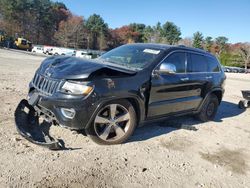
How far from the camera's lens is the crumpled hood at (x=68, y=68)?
4309 millimetres

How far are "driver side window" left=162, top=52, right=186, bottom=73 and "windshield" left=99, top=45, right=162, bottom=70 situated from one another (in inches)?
10.2

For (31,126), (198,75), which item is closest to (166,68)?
(198,75)

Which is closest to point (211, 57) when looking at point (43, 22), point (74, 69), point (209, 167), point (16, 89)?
point (209, 167)

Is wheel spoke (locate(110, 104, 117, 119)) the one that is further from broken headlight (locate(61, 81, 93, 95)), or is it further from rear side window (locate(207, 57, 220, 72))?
rear side window (locate(207, 57, 220, 72))

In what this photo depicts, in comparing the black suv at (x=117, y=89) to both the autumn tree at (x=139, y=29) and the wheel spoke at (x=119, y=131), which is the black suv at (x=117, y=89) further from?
the autumn tree at (x=139, y=29)

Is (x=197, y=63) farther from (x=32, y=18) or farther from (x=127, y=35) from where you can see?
(x=127, y=35)

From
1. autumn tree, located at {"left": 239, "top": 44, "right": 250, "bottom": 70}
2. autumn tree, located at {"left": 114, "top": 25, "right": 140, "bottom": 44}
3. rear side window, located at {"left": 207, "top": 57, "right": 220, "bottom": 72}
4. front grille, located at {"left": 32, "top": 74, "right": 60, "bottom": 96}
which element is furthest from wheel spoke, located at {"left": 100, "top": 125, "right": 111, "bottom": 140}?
autumn tree, located at {"left": 114, "top": 25, "right": 140, "bottom": 44}

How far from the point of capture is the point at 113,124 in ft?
15.6

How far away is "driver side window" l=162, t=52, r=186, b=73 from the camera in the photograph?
5655mm

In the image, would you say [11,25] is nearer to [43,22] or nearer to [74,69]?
[43,22]

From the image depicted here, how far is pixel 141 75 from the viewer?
4.98m

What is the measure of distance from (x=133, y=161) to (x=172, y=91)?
6.13ft

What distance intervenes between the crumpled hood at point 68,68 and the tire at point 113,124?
23.9 inches

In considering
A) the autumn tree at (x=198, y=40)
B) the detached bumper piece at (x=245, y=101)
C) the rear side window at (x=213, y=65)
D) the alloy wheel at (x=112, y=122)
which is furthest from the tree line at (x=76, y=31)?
the alloy wheel at (x=112, y=122)
